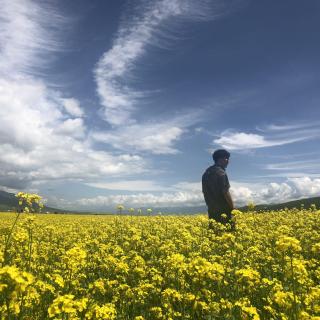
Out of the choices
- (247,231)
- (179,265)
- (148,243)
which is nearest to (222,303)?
(179,265)

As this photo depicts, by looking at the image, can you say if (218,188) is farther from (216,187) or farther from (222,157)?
(222,157)

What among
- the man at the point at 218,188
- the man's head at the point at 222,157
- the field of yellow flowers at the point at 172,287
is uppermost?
the man's head at the point at 222,157

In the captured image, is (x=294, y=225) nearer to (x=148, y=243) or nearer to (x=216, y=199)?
(x=216, y=199)

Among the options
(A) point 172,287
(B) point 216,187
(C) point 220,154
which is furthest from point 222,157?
(A) point 172,287

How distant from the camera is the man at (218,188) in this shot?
1459cm

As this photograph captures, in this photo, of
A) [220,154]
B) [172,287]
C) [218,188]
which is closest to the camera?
[172,287]

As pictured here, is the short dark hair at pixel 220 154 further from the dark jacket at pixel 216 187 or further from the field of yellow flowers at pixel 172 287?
the field of yellow flowers at pixel 172 287

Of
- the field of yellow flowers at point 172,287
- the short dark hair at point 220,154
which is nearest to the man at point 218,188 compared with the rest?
the short dark hair at point 220,154

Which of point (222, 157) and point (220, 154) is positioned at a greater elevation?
point (220, 154)

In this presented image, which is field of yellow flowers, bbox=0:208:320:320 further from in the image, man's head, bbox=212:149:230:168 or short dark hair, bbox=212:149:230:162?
short dark hair, bbox=212:149:230:162

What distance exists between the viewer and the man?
47.9ft

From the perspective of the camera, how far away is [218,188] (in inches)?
575

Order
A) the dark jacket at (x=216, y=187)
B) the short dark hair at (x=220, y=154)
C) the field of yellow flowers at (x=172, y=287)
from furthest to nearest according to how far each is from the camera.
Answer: the short dark hair at (x=220, y=154) < the dark jacket at (x=216, y=187) < the field of yellow flowers at (x=172, y=287)

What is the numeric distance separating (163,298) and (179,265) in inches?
34.7
